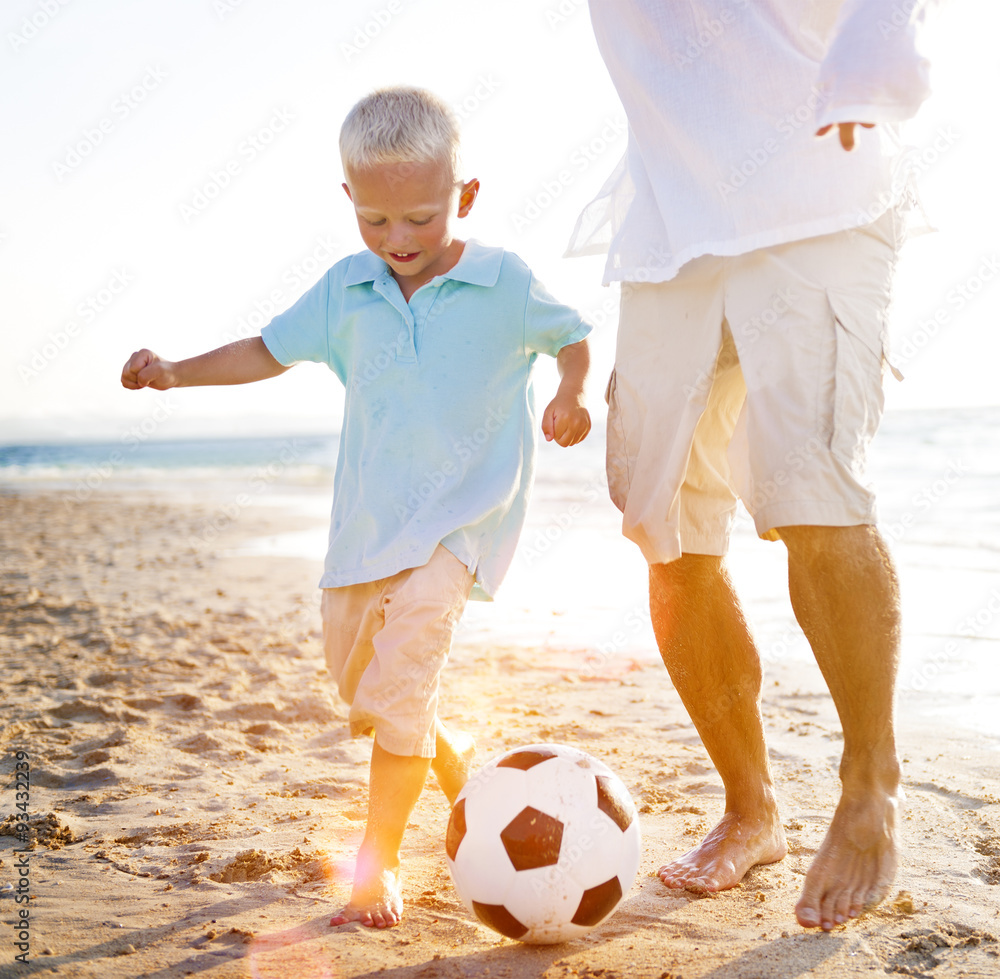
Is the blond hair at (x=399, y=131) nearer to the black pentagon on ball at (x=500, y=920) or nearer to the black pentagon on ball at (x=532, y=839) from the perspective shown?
the black pentagon on ball at (x=532, y=839)

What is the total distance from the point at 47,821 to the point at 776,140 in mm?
2732

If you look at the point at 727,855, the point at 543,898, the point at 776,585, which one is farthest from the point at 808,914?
the point at 776,585

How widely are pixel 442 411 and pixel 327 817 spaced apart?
1344 millimetres

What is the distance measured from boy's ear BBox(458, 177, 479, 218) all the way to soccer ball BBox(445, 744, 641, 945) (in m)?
1.51

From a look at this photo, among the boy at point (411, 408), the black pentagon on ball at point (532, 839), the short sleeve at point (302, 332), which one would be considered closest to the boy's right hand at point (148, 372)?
the boy at point (411, 408)

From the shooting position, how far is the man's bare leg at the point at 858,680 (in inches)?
78.5

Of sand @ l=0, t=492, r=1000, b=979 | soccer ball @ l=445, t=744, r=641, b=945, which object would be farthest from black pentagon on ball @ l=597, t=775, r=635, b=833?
sand @ l=0, t=492, r=1000, b=979

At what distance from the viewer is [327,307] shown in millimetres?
2748

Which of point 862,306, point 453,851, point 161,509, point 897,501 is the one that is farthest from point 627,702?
point 161,509

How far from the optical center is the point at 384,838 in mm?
2309

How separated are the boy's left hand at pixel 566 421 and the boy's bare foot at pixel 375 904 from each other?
115cm

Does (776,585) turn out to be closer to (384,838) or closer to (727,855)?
(727,855)

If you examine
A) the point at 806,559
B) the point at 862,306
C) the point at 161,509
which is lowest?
the point at 161,509

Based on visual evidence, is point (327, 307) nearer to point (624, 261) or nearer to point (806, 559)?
point (624, 261)
